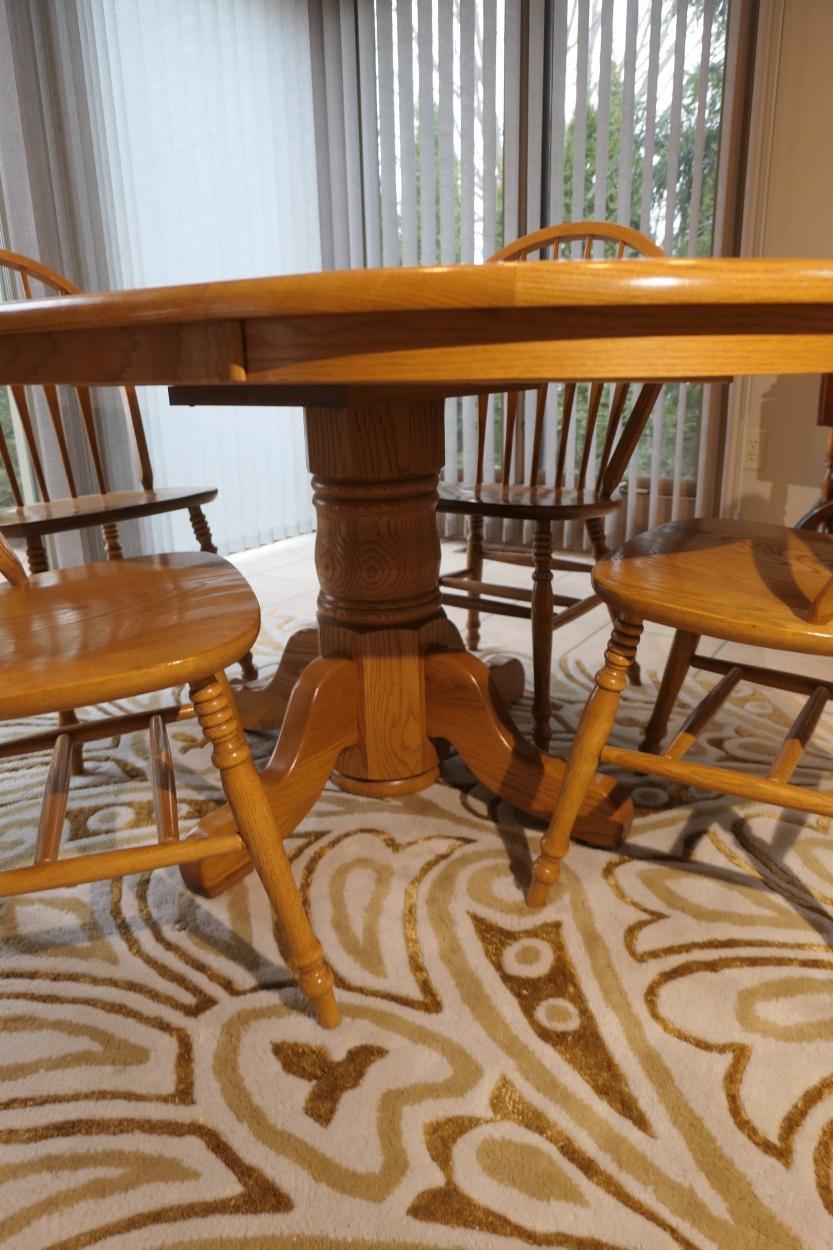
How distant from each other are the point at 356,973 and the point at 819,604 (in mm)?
690

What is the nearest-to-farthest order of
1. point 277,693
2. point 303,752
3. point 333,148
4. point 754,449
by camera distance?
point 303,752 → point 277,693 → point 754,449 → point 333,148

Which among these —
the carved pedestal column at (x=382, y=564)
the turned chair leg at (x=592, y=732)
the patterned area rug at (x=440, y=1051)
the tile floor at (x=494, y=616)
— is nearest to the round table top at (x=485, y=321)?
the turned chair leg at (x=592, y=732)

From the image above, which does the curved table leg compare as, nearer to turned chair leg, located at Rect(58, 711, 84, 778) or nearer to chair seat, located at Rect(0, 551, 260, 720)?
chair seat, located at Rect(0, 551, 260, 720)

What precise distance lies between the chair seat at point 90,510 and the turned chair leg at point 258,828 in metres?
0.82

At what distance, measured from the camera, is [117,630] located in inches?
35.1

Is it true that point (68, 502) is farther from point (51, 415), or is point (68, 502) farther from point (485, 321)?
point (485, 321)

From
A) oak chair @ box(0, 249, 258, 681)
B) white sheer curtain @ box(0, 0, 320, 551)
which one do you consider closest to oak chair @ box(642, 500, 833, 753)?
oak chair @ box(0, 249, 258, 681)

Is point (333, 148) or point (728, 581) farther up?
point (333, 148)

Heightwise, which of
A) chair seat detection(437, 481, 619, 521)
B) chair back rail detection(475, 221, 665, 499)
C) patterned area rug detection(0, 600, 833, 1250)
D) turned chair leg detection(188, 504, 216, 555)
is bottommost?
patterned area rug detection(0, 600, 833, 1250)

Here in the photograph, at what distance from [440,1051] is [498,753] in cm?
52

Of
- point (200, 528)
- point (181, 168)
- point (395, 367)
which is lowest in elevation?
point (200, 528)

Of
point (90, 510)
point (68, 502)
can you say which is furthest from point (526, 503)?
point (68, 502)

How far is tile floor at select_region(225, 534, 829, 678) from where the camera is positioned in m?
2.21

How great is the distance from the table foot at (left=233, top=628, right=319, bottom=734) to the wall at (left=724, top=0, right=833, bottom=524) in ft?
6.17
